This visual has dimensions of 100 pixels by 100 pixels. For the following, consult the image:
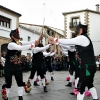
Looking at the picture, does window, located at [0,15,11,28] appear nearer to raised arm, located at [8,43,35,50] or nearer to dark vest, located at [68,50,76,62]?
dark vest, located at [68,50,76,62]

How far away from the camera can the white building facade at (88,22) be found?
3631 centimetres

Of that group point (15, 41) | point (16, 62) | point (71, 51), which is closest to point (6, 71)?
point (16, 62)

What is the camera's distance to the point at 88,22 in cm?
3638

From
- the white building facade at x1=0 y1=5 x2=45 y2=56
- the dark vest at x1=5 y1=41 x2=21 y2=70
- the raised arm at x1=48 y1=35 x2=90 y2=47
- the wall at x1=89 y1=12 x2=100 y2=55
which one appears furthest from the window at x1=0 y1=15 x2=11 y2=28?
the raised arm at x1=48 y1=35 x2=90 y2=47

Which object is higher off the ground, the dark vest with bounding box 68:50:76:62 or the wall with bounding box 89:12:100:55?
the wall with bounding box 89:12:100:55

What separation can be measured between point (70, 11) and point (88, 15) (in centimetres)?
335

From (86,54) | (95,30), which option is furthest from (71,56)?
(95,30)

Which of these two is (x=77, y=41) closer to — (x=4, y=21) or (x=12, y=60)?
(x=12, y=60)

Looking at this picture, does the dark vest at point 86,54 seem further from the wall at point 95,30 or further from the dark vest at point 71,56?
the wall at point 95,30

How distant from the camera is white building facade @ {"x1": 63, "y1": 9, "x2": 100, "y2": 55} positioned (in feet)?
119

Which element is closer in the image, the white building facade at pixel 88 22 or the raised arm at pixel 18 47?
the raised arm at pixel 18 47

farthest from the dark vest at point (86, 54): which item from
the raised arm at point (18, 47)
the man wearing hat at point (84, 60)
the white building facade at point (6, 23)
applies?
the white building facade at point (6, 23)

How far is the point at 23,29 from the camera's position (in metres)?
33.4

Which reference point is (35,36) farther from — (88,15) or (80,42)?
(80,42)
